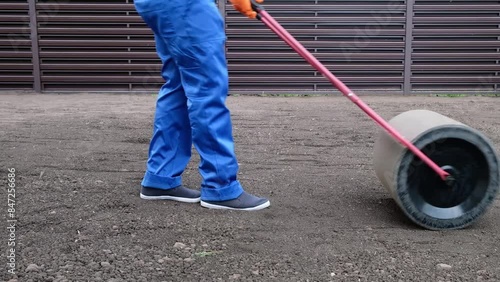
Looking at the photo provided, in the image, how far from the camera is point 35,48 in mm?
8781

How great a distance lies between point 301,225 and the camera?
2.85 meters

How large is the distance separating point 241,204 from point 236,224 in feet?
0.85

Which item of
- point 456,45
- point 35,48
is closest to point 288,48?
point 456,45

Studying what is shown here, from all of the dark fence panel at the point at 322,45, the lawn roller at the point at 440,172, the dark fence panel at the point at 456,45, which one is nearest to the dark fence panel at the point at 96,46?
the dark fence panel at the point at 322,45

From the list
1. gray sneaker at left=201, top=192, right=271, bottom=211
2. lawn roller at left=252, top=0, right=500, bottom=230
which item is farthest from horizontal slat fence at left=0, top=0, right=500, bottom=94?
lawn roller at left=252, top=0, right=500, bottom=230

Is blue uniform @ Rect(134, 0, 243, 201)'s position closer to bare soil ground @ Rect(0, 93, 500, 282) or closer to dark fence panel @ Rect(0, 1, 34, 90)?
bare soil ground @ Rect(0, 93, 500, 282)

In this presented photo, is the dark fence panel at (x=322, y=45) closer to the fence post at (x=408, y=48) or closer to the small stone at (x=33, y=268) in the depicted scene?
the fence post at (x=408, y=48)

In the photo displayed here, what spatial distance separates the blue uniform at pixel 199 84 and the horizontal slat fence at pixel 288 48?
18.7ft

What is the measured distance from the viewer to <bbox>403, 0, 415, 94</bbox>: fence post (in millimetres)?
8773

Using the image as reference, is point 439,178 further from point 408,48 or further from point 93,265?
point 408,48

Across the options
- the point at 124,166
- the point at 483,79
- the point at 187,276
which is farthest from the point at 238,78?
the point at 187,276

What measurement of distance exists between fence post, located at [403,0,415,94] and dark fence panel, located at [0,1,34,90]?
553 centimetres

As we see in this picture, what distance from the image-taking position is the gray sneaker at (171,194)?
325 cm

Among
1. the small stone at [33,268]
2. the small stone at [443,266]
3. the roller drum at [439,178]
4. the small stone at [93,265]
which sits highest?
the roller drum at [439,178]
